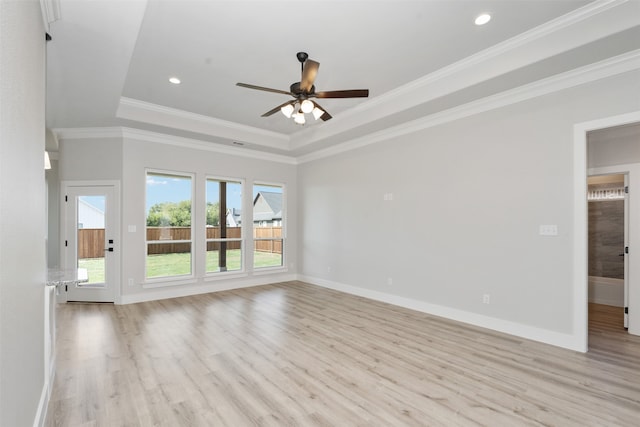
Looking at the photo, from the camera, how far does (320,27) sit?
3002mm

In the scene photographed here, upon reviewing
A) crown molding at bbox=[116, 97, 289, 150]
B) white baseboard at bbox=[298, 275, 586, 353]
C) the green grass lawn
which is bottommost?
white baseboard at bbox=[298, 275, 586, 353]

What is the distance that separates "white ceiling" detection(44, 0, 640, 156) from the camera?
2.68 m

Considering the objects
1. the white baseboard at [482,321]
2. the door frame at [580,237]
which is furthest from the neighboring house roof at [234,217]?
the door frame at [580,237]

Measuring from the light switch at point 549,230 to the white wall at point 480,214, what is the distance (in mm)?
46

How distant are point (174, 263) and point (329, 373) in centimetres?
421

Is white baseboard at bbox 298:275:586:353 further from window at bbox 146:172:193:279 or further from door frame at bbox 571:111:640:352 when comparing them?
window at bbox 146:172:193:279

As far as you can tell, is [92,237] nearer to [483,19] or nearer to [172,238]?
[172,238]

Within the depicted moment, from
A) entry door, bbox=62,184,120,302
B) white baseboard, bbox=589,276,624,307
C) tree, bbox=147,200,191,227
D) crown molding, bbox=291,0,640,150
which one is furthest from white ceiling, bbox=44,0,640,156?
white baseboard, bbox=589,276,624,307

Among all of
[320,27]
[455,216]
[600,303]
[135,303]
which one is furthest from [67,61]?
[600,303]

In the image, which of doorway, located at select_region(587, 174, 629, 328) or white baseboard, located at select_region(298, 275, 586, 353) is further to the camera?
doorway, located at select_region(587, 174, 629, 328)

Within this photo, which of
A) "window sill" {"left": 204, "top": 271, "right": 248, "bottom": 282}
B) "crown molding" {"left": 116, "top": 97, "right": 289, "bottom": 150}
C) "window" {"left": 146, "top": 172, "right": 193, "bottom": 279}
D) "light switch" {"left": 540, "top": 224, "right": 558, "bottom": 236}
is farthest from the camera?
"window sill" {"left": 204, "top": 271, "right": 248, "bottom": 282}

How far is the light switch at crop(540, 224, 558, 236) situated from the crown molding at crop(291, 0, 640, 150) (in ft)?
6.00

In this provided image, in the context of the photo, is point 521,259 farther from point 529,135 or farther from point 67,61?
point 67,61

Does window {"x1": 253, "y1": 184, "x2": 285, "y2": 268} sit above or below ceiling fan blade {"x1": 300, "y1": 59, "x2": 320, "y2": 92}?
below
